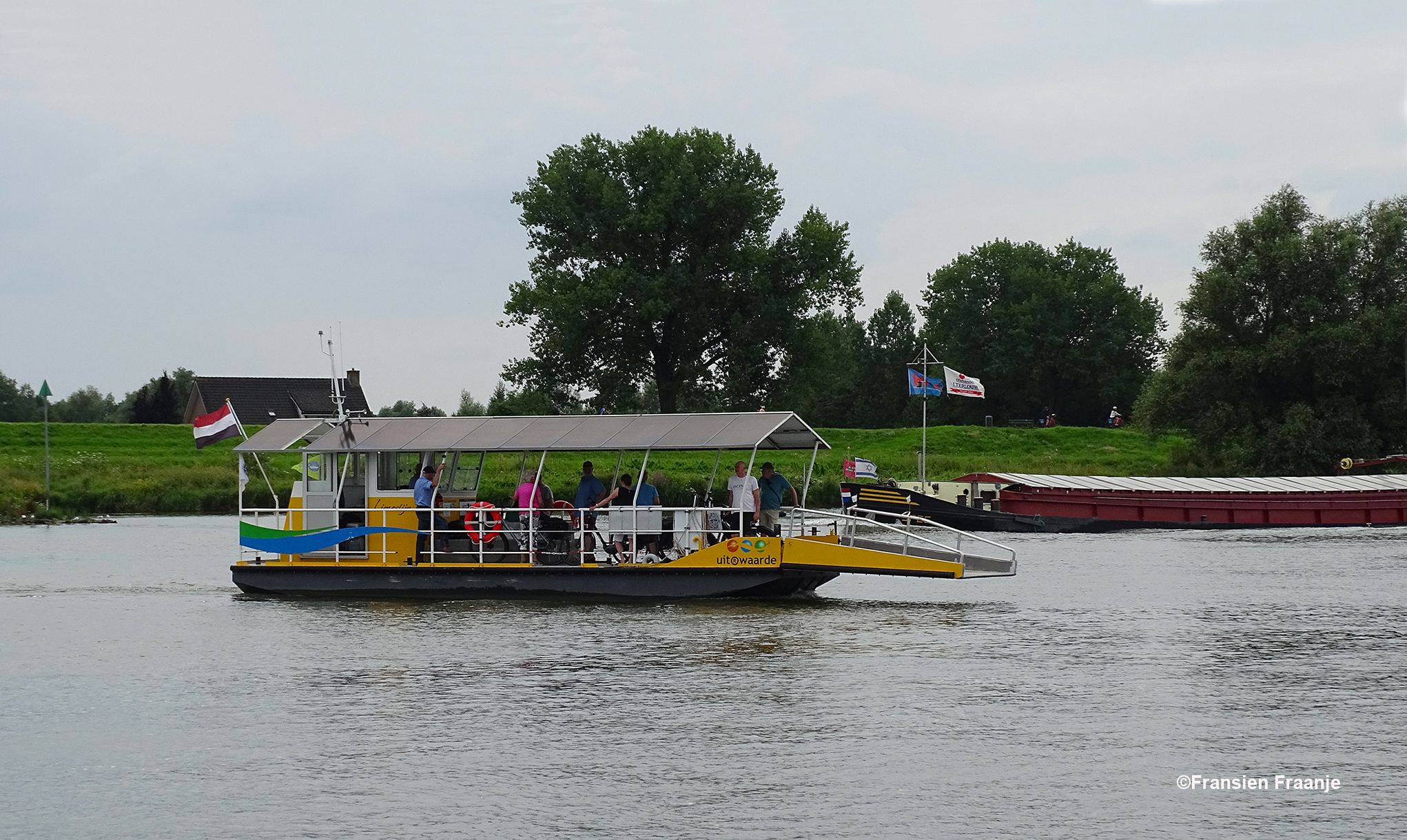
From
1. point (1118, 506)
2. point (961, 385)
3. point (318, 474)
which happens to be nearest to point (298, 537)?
point (318, 474)

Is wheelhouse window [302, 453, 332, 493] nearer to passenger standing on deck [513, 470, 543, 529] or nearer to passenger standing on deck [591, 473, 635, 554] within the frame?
passenger standing on deck [513, 470, 543, 529]

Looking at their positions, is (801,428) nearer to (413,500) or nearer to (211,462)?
(413,500)

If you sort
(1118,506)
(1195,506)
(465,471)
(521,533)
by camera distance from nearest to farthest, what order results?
1. (521,533)
2. (465,471)
3. (1118,506)
4. (1195,506)

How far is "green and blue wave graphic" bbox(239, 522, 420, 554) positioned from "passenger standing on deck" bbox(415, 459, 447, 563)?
0.74 feet

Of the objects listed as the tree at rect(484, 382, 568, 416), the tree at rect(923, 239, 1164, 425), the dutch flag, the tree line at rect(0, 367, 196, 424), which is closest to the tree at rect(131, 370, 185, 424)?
the tree line at rect(0, 367, 196, 424)

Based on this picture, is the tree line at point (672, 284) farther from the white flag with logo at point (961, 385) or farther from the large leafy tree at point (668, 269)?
the white flag with logo at point (961, 385)

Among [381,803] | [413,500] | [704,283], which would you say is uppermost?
[704,283]

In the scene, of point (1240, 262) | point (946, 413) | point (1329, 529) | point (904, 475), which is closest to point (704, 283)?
point (904, 475)

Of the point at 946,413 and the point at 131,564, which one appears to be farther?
the point at 946,413

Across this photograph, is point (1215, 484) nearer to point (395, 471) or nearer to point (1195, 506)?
point (1195, 506)

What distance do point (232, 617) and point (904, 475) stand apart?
165 feet

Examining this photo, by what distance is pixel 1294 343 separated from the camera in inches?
2542

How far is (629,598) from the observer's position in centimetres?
2697

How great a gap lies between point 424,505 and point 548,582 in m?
2.87
